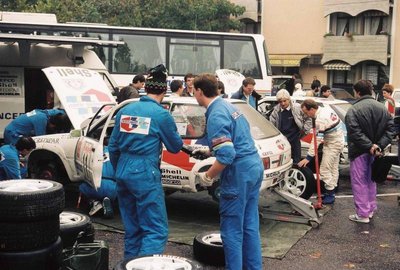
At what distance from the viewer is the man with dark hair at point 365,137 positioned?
786 centimetres

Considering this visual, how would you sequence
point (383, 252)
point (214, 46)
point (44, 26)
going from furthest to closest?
1. point (214, 46)
2. point (44, 26)
3. point (383, 252)

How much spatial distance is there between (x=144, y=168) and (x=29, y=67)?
8.75 meters

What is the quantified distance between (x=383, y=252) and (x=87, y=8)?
3278 cm

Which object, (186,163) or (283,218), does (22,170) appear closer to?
(186,163)

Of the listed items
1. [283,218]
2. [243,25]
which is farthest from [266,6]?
[283,218]

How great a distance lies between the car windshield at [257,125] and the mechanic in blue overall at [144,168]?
8.90ft

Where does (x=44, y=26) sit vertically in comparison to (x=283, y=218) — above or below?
above

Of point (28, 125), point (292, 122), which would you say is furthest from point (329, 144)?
point (28, 125)

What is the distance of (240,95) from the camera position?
34.2ft

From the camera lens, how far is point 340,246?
276 inches

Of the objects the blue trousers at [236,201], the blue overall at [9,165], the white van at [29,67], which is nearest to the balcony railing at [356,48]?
the white van at [29,67]

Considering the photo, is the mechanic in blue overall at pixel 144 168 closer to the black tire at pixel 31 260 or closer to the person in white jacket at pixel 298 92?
the black tire at pixel 31 260

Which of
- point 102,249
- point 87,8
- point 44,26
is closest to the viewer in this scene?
point 102,249

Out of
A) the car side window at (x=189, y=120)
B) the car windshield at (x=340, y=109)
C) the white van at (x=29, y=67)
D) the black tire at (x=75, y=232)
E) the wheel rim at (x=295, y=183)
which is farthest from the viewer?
the white van at (x=29, y=67)
